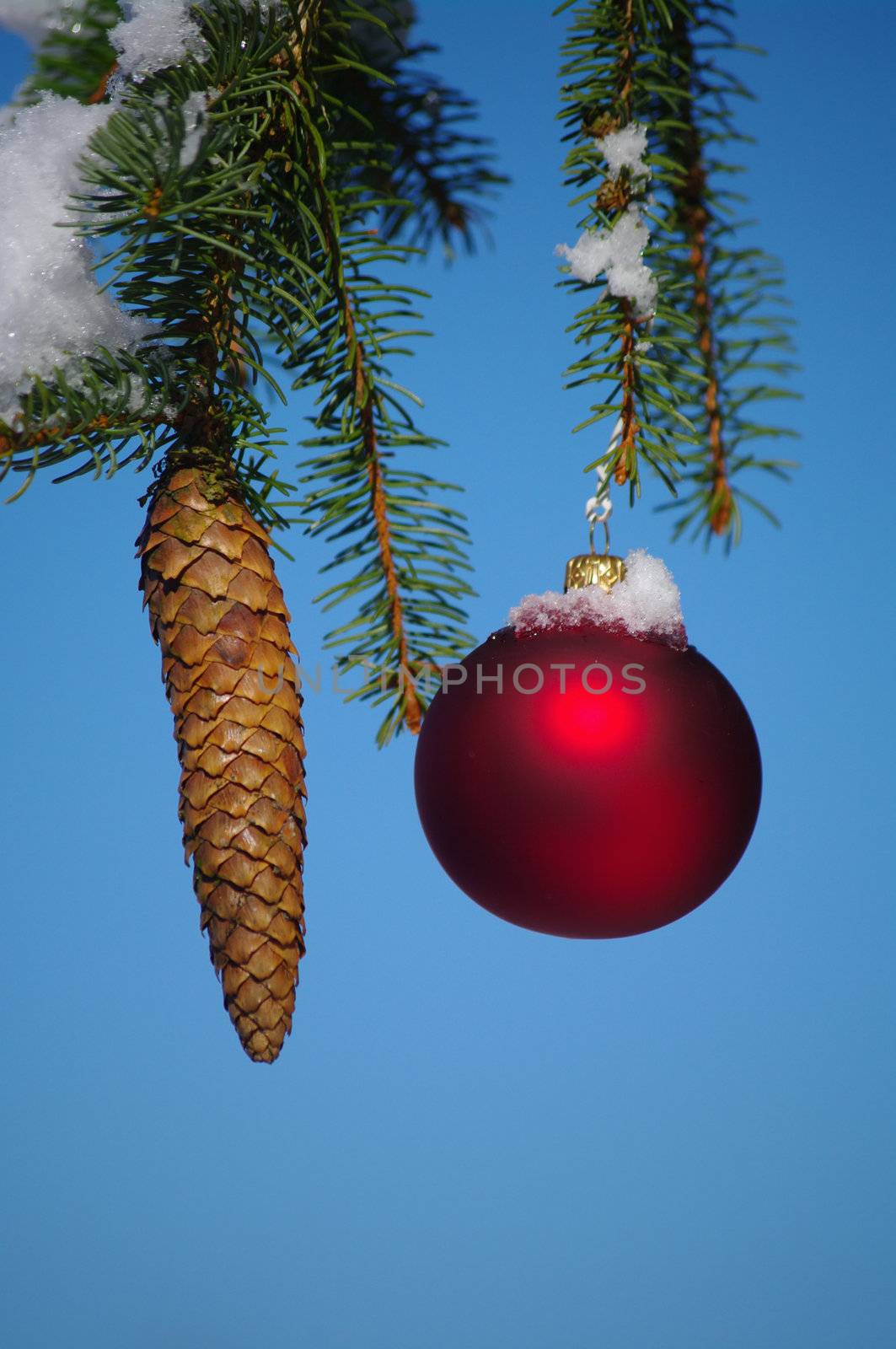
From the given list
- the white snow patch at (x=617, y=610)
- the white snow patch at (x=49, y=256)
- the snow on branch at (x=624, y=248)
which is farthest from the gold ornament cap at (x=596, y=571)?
the white snow patch at (x=49, y=256)

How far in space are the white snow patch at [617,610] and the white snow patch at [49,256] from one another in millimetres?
197

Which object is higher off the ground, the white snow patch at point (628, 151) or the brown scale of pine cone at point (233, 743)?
the white snow patch at point (628, 151)

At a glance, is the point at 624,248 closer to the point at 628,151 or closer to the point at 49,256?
the point at 628,151

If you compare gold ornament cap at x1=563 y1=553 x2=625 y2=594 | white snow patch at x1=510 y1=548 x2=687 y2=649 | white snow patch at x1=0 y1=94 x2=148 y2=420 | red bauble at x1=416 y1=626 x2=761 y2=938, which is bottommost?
red bauble at x1=416 y1=626 x2=761 y2=938

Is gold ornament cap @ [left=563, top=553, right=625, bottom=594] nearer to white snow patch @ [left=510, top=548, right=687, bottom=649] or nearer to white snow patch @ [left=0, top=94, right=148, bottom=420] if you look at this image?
white snow patch @ [left=510, top=548, right=687, bottom=649]

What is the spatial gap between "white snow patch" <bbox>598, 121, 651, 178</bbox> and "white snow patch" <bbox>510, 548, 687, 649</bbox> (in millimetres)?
176

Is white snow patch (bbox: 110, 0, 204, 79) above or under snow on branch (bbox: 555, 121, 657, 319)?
above

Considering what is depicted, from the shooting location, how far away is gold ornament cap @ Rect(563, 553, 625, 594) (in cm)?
53

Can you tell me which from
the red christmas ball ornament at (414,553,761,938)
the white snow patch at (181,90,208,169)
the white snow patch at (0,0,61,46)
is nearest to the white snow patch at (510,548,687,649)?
the red christmas ball ornament at (414,553,761,938)

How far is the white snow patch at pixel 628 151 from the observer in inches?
20.4

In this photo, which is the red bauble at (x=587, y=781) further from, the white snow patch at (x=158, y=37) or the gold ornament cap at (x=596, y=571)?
the white snow patch at (x=158, y=37)

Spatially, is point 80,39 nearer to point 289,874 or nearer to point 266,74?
point 266,74

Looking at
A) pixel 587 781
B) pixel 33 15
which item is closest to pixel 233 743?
pixel 587 781

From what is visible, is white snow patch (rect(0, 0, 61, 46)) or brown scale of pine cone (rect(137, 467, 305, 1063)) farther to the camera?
white snow patch (rect(0, 0, 61, 46))
